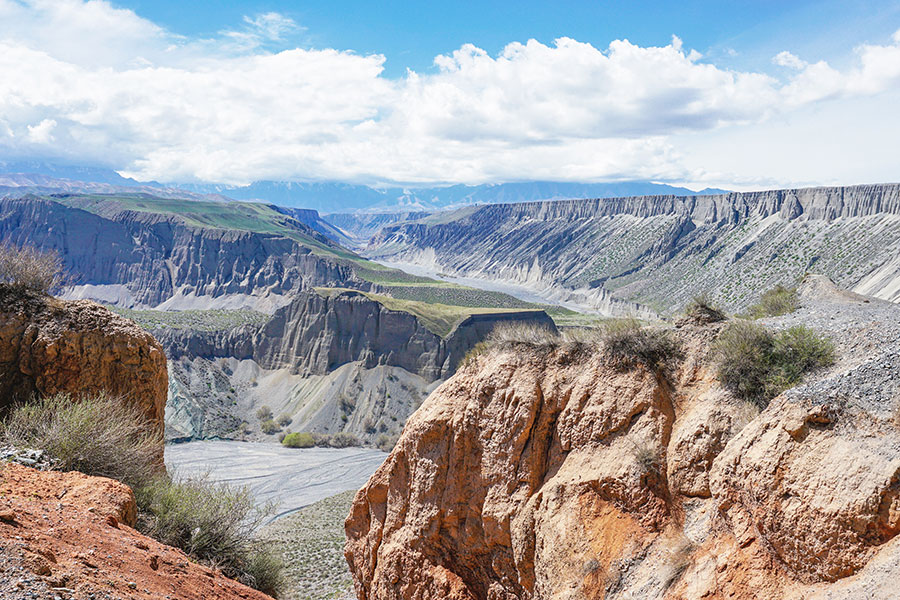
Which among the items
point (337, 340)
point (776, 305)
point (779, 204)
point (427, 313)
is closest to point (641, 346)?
point (776, 305)

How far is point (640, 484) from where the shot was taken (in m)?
10.8

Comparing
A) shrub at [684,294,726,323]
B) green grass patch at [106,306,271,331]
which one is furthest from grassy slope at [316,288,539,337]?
shrub at [684,294,726,323]

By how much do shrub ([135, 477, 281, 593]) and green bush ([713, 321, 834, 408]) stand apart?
11.4 meters

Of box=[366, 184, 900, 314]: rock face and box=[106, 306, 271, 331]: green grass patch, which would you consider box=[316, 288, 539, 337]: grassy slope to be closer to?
box=[106, 306, 271, 331]: green grass patch

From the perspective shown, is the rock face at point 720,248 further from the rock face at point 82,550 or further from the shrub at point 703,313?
the rock face at point 82,550

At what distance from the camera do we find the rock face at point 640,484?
296 inches

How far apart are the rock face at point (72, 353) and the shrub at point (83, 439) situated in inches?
83.2

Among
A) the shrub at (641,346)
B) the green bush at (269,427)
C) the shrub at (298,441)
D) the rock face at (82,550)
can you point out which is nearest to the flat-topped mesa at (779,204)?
the shrub at (298,441)

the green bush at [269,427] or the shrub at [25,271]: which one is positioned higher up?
the shrub at [25,271]

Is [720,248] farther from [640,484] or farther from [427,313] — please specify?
[640,484]

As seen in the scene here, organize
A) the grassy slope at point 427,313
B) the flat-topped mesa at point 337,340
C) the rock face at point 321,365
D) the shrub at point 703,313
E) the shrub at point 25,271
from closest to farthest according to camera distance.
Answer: the shrub at point 703,313 < the shrub at point 25,271 < the rock face at point 321,365 < the flat-topped mesa at point 337,340 < the grassy slope at point 427,313

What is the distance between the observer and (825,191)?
4496 inches

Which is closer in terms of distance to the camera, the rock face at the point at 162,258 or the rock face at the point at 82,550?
the rock face at the point at 82,550

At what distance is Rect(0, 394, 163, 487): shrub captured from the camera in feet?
40.6
